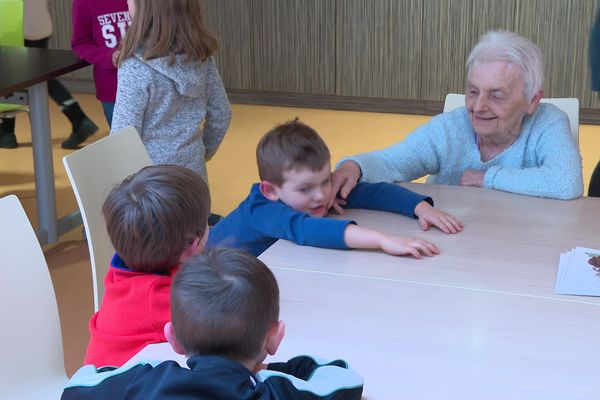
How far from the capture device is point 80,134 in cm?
535

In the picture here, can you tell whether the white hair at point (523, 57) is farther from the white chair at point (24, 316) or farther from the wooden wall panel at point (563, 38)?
the wooden wall panel at point (563, 38)

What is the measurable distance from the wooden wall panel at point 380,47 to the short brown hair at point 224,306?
186 inches

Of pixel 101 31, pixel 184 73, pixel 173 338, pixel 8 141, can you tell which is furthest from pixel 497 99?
pixel 8 141

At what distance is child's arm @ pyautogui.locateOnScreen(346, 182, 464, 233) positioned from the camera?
221 centimetres

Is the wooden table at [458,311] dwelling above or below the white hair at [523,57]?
below

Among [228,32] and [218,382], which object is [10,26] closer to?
[228,32]

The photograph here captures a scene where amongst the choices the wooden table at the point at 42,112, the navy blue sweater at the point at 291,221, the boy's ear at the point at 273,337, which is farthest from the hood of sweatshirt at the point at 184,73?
the boy's ear at the point at 273,337

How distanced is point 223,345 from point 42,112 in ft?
9.40

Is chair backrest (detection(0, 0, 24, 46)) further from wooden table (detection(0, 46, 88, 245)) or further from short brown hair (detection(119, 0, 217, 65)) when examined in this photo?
short brown hair (detection(119, 0, 217, 65))

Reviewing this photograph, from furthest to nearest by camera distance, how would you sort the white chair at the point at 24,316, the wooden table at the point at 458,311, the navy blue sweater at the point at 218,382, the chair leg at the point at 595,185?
the chair leg at the point at 595,185 → the white chair at the point at 24,316 → the wooden table at the point at 458,311 → the navy blue sweater at the point at 218,382

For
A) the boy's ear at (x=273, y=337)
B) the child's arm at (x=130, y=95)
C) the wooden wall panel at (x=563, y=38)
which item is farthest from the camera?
the wooden wall panel at (x=563, y=38)

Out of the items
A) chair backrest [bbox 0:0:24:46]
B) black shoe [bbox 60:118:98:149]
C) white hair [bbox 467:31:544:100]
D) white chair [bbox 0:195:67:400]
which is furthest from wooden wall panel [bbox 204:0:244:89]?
white chair [bbox 0:195:67:400]

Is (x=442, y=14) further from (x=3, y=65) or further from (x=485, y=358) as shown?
(x=485, y=358)

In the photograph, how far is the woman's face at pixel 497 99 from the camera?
2.51m
